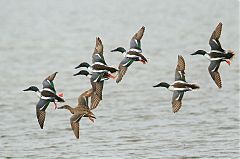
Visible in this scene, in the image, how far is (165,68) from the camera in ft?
94.9

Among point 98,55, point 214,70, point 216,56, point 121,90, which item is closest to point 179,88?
point 214,70

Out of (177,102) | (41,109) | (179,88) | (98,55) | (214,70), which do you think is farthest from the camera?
(98,55)

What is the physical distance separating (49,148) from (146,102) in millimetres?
4898

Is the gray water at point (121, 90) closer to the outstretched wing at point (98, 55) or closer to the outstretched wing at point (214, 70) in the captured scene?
the outstretched wing at point (214, 70)

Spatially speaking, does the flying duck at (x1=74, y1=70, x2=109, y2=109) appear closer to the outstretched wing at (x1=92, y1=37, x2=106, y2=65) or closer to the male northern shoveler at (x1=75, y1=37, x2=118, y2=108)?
the male northern shoveler at (x1=75, y1=37, x2=118, y2=108)

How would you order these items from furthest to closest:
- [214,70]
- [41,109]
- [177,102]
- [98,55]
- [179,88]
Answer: [98,55]
[41,109]
[179,88]
[214,70]
[177,102]

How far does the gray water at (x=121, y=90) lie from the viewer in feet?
64.3

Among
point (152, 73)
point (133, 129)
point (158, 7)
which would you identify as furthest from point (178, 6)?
point (133, 129)

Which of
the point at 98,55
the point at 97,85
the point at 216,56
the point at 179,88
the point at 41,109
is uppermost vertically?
the point at 98,55

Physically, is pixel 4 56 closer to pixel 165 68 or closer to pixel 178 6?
pixel 165 68

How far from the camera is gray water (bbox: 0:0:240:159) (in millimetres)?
19594

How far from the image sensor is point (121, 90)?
2575 centimetres

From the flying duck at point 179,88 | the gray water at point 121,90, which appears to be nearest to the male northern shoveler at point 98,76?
the flying duck at point 179,88

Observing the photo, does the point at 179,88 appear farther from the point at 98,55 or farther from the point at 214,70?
the point at 98,55
